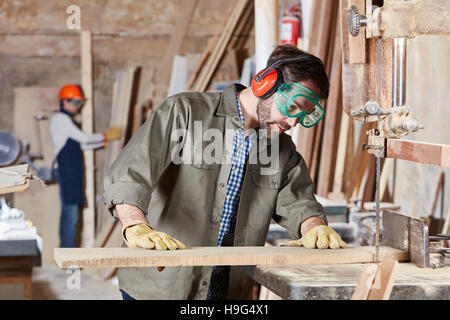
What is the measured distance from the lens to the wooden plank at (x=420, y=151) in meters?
1.96

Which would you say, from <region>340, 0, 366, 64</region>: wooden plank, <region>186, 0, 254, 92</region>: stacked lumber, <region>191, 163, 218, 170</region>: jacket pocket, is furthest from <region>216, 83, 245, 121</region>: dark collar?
<region>186, 0, 254, 92</region>: stacked lumber

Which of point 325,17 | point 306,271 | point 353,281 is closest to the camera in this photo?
point 353,281

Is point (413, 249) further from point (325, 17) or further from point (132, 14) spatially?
point (132, 14)

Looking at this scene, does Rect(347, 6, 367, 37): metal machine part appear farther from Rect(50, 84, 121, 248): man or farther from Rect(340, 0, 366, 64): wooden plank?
Rect(50, 84, 121, 248): man

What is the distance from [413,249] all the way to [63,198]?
230 inches

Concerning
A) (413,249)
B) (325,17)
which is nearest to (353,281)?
(413,249)

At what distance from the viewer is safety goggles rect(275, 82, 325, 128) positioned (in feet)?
7.86

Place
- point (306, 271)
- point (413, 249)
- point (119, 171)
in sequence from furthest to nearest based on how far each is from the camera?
point (119, 171) < point (413, 249) < point (306, 271)

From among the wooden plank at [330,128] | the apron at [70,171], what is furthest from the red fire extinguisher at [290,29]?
the apron at [70,171]

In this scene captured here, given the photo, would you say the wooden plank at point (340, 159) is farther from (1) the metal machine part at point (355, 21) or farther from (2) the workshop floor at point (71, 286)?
(2) the workshop floor at point (71, 286)

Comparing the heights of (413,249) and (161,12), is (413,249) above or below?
below

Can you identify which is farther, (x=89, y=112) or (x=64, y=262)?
(x=89, y=112)

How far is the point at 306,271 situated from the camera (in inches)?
79.4

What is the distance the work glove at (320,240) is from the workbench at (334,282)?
0.27 m
